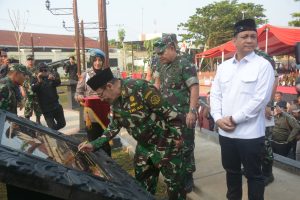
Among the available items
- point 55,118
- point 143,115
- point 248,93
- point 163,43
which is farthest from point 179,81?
point 55,118

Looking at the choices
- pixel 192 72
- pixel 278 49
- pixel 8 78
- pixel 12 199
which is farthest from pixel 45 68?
pixel 278 49

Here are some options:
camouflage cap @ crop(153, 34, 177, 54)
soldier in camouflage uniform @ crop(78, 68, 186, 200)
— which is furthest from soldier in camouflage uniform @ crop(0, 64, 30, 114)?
soldier in camouflage uniform @ crop(78, 68, 186, 200)

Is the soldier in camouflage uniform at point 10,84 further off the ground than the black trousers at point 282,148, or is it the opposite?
the soldier in camouflage uniform at point 10,84

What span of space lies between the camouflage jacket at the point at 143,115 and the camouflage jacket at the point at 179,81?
2.98ft

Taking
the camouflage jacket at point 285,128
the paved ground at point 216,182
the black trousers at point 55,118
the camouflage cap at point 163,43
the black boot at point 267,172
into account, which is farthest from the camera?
the black trousers at point 55,118

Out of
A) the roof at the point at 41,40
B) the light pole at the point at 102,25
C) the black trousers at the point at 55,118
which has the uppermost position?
the roof at the point at 41,40

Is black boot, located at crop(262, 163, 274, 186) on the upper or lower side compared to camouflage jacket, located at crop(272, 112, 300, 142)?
lower

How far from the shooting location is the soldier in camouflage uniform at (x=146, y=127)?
2365 millimetres

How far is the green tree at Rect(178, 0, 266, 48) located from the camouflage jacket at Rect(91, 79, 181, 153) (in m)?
35.8

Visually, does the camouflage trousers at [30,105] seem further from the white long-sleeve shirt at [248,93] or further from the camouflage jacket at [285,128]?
the white long-sleeve shirt at [248,93]

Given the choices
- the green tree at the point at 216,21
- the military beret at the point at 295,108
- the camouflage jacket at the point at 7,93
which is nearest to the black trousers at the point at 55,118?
the camouflage jacket at the point at 7,93

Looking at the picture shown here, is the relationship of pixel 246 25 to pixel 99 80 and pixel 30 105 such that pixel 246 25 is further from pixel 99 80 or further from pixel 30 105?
pixel 30 105

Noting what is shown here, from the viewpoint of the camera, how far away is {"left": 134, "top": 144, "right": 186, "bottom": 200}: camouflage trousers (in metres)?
2.58

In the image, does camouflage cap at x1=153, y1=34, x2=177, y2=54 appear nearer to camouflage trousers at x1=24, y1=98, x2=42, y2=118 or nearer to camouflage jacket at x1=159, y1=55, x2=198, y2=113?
camouflage jacket at x1=159, y1=55, x2=198, y2=113
